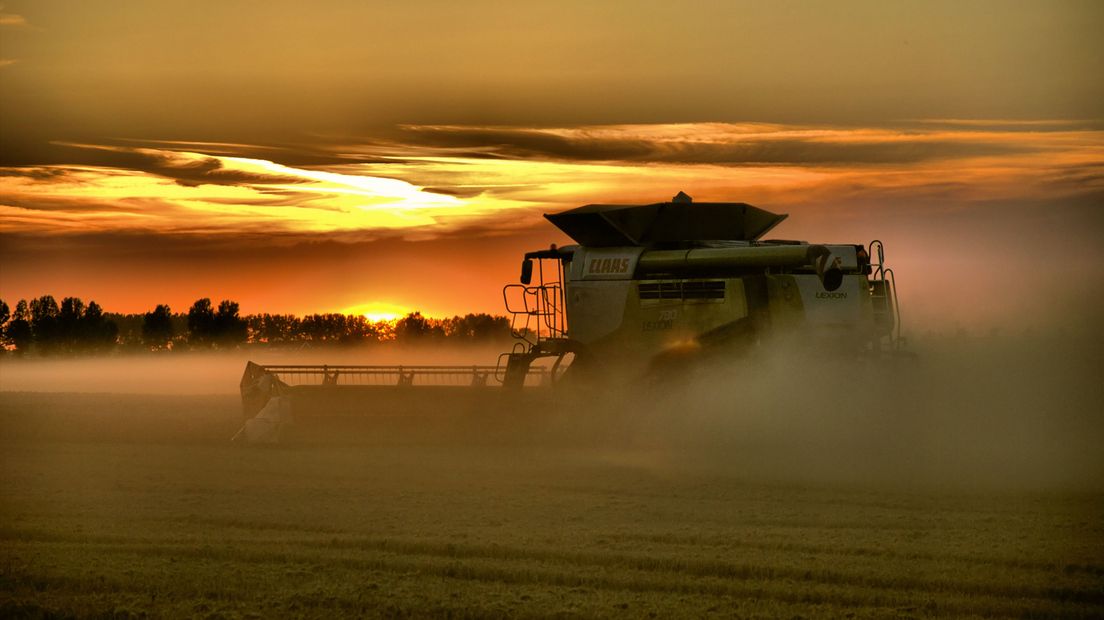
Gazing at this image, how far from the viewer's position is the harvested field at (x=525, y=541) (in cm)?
966

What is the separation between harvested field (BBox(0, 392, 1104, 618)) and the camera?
9.66 m

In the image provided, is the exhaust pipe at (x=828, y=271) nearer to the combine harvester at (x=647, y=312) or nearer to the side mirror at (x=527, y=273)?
the combine harvester at (x=647, y=312)

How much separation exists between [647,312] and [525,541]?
7.22 meters

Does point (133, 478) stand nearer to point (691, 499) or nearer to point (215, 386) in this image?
point (691, 499)

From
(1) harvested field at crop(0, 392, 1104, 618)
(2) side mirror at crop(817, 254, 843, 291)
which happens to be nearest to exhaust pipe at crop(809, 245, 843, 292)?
(2) side mirror at crop(817, 254, 843, 291)

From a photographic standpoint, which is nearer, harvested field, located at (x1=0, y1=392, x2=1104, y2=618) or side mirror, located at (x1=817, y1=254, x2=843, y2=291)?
harvested field, located at (x1=0, y1=392, x2=1104, y2=618)

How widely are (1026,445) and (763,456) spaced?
14.3 ft

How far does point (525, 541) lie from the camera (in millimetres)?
11695

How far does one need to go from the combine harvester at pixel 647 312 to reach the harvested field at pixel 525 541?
5.60 feet

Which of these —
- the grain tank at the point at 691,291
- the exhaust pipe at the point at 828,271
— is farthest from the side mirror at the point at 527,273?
the exhaust pipe at the point at 828,271

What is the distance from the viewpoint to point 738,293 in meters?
17.4

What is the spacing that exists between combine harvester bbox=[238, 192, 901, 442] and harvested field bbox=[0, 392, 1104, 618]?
171cm

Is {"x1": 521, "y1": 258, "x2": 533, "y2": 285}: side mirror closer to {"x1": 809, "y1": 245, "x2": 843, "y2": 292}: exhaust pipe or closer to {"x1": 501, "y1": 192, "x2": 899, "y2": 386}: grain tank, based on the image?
{"x1": 501, "y1": 192, "x2": 899, "y2": 386}: grain tank

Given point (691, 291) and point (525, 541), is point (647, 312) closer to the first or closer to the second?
point (691, 291)
